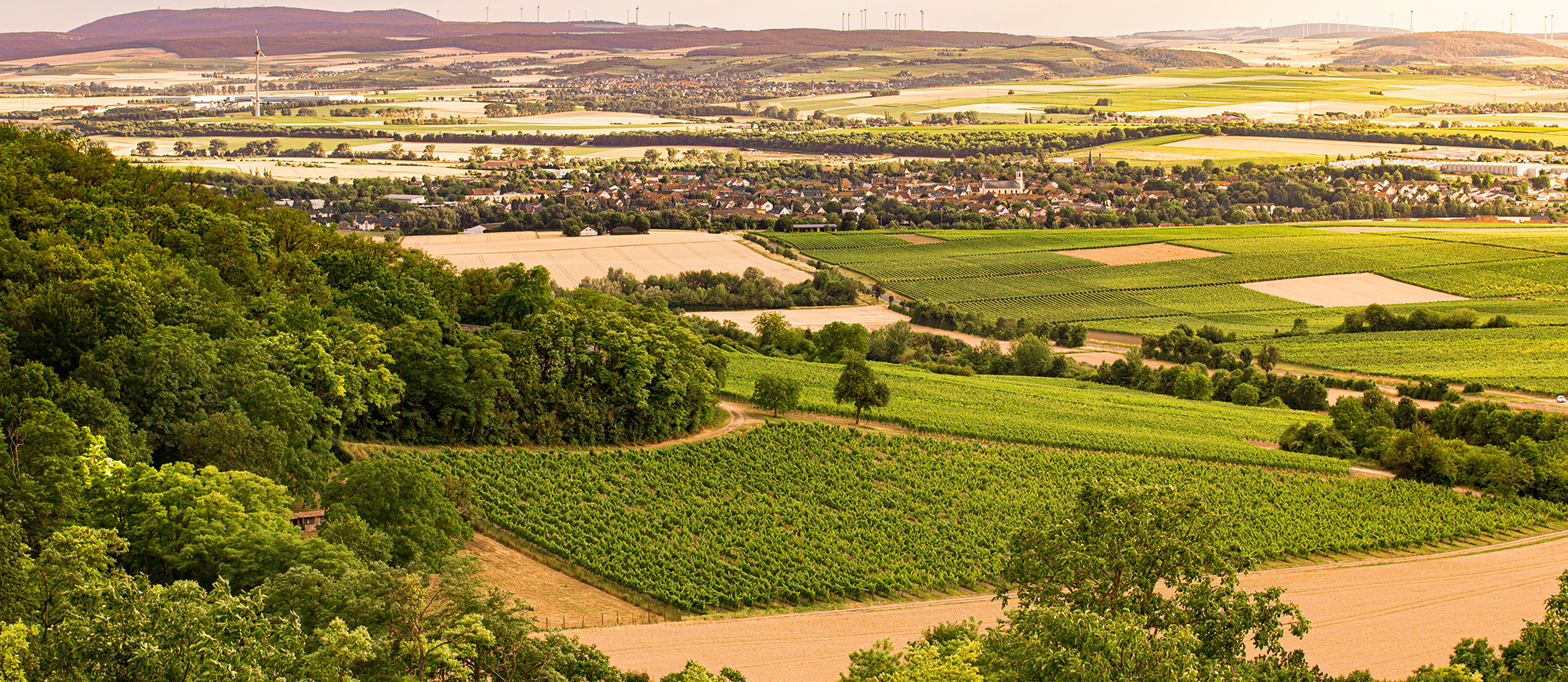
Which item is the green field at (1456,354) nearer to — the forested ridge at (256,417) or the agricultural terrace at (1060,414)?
the agricultural terrace at (1060,414)

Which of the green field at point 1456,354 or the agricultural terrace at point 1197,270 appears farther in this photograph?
the agricultural terrace at point 1197,270

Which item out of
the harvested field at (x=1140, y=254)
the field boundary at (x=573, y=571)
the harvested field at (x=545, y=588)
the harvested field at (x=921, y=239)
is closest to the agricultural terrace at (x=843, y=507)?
the field boundary at (x=573, y=571)

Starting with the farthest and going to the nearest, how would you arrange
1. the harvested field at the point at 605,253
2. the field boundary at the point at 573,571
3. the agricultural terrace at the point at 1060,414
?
the harvested field at the point at 605,253 → the agricultural terrace at the point at 1060,414 → the field boundary at the point at 573,571

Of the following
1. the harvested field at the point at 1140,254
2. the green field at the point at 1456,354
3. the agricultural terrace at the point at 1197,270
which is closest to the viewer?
the green field at the point at 1456,354

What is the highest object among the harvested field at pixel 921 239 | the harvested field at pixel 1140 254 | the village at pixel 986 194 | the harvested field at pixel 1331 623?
the village at pixel 986 194

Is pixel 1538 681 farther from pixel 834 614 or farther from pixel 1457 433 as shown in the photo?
pixel 1457 433

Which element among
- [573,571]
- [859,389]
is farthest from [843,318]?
[573,571]

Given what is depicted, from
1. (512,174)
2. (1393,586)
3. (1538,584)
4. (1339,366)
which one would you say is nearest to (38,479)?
(1393,586)
